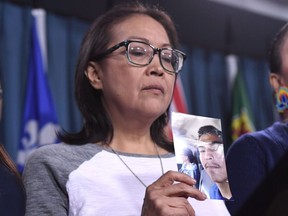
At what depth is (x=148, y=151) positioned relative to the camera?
132 centimetres

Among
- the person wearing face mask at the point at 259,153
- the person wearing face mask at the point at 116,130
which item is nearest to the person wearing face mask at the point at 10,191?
the person wearing face mask at the point at 116,130

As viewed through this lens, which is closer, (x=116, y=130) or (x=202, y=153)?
(x=202, y=153)

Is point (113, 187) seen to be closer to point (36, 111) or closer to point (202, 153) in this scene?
point (202, 153)

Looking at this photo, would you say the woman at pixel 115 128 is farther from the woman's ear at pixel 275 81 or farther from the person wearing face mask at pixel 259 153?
the woman's ear at pixel 275 81

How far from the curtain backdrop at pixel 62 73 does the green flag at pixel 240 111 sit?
0.14m

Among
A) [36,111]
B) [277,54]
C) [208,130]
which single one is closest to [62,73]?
[36,111]

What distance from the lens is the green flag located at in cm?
355

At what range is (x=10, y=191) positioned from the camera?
41.2 inches

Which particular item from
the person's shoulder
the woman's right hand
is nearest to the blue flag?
the person's shoulder

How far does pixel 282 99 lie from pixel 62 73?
1.98 meters

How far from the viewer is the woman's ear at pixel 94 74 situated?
1348mm

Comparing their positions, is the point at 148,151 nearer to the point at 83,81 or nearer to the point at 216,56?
the point at 83,81

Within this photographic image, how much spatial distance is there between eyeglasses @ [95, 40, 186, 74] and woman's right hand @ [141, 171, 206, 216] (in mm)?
407

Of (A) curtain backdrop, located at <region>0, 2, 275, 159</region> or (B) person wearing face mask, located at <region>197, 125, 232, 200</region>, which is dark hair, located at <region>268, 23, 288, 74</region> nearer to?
(B) person wearing face mask, located at <region>197, 125, 232, 200</region>
